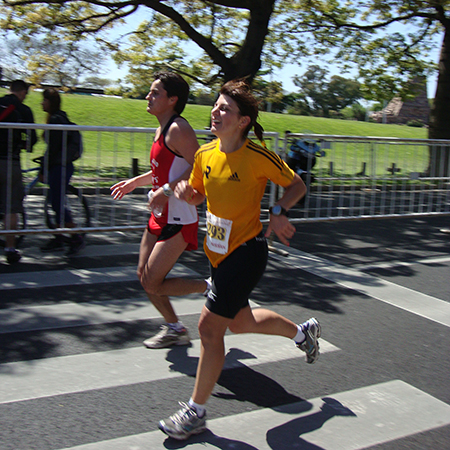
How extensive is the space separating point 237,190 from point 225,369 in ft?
4.73

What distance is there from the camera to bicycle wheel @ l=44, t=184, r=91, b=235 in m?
7.30

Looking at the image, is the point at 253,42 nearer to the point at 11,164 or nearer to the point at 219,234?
the point at 11,164

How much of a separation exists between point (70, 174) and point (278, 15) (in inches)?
488

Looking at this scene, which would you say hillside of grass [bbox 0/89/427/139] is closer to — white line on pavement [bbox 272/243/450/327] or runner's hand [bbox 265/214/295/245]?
white line on pavement [bbox 272/243/450/327]

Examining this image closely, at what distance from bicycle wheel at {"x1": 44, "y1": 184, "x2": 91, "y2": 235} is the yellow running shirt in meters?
4.27

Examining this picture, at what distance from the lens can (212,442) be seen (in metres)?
3.15

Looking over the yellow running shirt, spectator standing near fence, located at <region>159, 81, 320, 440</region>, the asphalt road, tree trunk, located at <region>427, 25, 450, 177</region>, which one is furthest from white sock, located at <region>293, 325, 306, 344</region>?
tree trunk, located at <region>427, 25, 450, 177</region>

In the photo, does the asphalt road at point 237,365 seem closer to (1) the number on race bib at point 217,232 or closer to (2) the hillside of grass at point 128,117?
(1) the number on race bib at point 217,232

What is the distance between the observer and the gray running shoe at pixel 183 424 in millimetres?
3123

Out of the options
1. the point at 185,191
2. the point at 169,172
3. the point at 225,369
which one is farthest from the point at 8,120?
the point at 225,369

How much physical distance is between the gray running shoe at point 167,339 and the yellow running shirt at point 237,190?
1211mm

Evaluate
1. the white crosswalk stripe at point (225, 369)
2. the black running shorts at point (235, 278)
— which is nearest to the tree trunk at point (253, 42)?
the white crosswalk stripe at point (225, 369)

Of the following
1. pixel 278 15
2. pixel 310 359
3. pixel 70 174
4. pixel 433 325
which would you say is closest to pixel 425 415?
pixel 310 359

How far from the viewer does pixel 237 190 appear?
3.30 m
